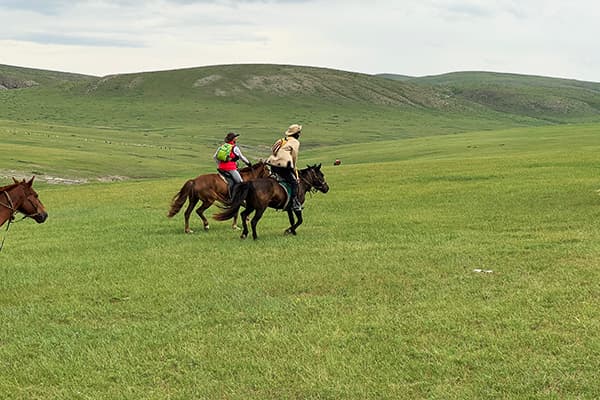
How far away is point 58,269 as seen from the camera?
13.8m

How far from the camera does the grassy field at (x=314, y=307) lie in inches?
287

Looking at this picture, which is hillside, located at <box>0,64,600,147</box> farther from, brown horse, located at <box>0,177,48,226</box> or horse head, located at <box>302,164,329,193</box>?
brown horse, located at <box>0,177,48,226</box>

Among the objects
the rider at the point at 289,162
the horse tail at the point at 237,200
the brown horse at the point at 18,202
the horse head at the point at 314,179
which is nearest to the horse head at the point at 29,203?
the brown horse at the point at 18,202

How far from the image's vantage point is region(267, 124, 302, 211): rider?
17.1 metres

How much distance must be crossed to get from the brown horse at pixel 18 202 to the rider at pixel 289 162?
21.1 ft

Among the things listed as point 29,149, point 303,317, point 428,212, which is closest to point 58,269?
point 303,317

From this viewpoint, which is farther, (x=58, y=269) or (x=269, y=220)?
(x=269, y=220)

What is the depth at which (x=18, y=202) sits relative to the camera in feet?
41.5

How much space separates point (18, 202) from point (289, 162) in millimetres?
7058

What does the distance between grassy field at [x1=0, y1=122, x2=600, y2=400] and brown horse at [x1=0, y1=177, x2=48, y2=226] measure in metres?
1.35

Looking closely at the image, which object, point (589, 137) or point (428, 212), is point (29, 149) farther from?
point (589, 137)

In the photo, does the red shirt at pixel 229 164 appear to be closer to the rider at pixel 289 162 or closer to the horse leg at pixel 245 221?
the rider at pixel 289 162

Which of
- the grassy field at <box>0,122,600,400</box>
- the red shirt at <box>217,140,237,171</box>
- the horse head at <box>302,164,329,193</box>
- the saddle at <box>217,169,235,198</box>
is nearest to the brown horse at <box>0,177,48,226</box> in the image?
the grassy field at <box>0,122,600,400</box>

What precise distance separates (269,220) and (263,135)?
8318 cm
